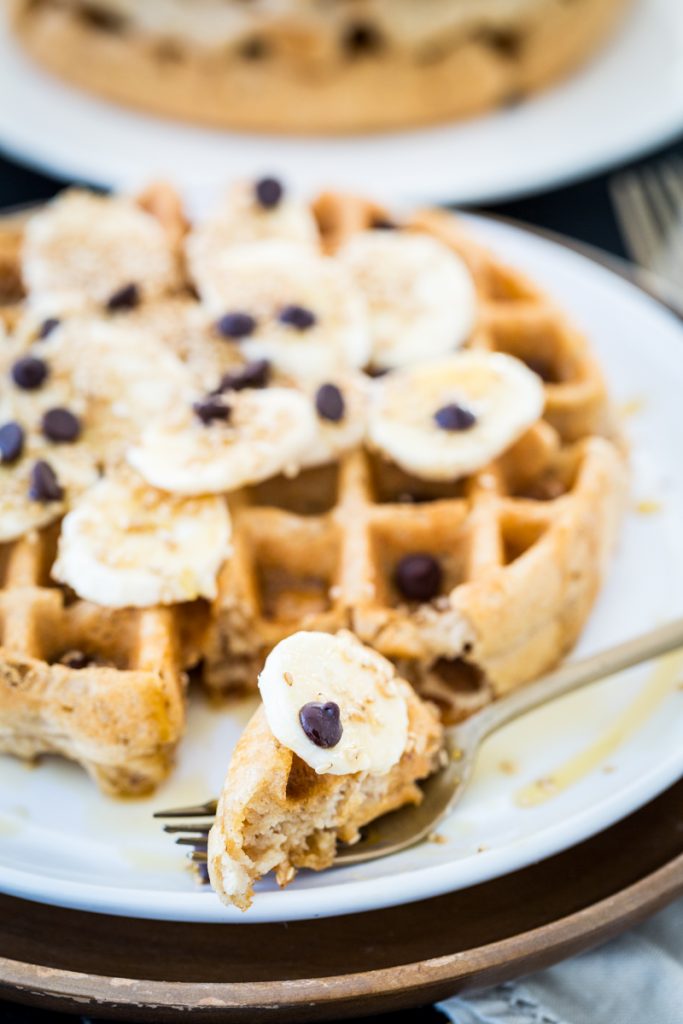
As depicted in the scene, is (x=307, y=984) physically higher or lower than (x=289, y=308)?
lower

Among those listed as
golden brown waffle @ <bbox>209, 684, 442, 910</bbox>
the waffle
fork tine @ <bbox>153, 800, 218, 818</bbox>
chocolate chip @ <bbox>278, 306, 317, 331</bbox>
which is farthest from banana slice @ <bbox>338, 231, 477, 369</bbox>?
the waffle

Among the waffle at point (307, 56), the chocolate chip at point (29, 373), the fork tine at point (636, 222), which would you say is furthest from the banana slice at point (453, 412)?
the waffle at point (307, 56)

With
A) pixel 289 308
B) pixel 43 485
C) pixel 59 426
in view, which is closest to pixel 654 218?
pixel 289 308

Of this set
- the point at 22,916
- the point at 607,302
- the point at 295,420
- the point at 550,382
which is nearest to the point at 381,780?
the point at 22,916

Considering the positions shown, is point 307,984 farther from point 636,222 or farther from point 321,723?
point 636,222

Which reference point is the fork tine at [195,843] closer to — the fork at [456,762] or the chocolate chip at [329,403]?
the fork at [456,762]

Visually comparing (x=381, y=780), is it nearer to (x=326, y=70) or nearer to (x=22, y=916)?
(x=22, y=916)

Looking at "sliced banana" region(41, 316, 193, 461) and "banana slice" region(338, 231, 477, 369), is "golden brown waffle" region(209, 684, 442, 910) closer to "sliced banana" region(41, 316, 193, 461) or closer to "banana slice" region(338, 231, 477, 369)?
"sliced banana" region(41, 316, 193, 461)
